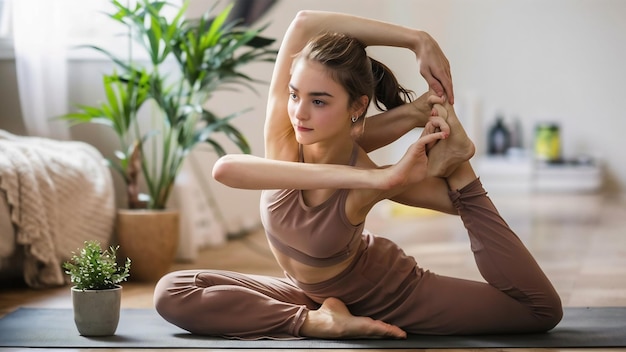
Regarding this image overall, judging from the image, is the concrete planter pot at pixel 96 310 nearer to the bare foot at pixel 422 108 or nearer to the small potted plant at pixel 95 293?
the small potted plant at pixel 95 293

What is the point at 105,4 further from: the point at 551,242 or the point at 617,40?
the point at 617,40

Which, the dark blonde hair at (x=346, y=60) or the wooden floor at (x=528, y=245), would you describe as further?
the wooden floor at (x=528, y=245)

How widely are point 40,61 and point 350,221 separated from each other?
2085 millimetres

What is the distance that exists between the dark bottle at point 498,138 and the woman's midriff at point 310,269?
20.4 feet

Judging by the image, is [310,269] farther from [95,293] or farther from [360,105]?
[95,293]

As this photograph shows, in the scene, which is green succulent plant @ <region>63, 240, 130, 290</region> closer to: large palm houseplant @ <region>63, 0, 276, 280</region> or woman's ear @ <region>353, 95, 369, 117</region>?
woman's ear @ <region>353, 95, 369, 117</region>

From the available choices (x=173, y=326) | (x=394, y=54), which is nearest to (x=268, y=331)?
(x=173, y=326)

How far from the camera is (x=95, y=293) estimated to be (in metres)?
2.17

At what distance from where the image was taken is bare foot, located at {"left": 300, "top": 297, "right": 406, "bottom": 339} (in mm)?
2195

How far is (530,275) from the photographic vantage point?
2.22 meters

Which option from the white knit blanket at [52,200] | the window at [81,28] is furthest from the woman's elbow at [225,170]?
the window at [81,28]

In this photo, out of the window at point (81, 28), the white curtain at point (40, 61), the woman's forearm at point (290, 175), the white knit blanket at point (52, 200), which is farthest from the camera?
the window at point (81, 28)

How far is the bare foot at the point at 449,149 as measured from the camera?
2170 mm

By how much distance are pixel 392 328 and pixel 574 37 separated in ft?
22.3
